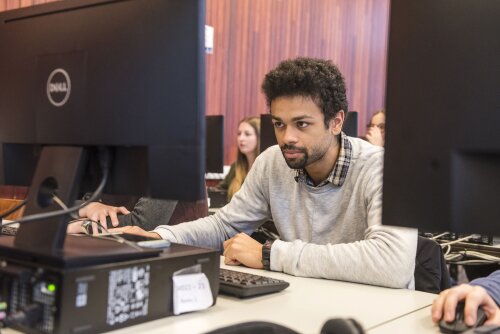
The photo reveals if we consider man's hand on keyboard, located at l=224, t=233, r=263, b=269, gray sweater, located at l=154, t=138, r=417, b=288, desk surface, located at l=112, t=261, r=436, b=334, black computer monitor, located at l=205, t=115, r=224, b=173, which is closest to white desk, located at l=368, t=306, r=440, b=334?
desk surface, located at l=112, t=261, r=436, b=334

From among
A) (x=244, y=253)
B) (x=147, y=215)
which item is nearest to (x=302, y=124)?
(x=244, y=253)

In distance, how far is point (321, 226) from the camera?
1.76 meters

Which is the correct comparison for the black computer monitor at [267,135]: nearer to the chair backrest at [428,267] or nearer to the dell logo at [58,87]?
the chair backrest at [428,267]

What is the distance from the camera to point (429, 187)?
0.67 metres

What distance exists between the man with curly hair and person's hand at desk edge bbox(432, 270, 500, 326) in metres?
0.47

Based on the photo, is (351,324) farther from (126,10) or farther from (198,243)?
(198,243)

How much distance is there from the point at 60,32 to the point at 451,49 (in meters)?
0.70

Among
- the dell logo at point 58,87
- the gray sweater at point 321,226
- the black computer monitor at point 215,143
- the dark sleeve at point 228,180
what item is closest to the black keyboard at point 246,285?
the gray sweater at point 321,226

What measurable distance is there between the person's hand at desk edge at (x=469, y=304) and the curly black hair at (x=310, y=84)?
3.02 feet

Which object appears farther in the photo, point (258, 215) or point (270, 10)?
point (270, 10)

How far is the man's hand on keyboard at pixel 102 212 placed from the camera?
78.9 inches

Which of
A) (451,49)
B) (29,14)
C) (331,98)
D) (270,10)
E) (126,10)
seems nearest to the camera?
(451,49)

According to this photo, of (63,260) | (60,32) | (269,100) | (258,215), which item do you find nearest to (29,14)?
(60,32)

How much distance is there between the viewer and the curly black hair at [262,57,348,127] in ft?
6.00
